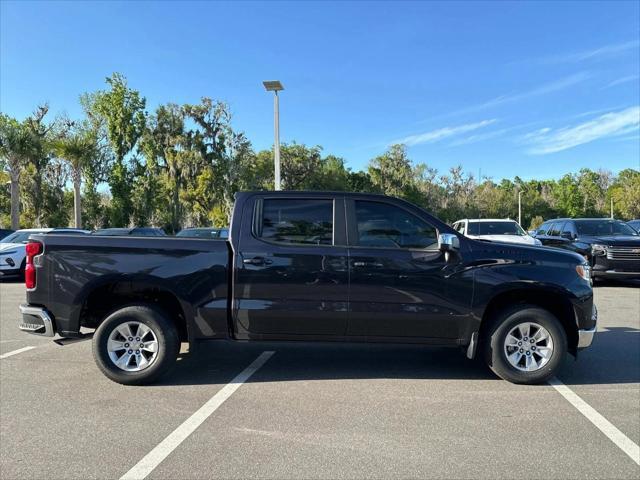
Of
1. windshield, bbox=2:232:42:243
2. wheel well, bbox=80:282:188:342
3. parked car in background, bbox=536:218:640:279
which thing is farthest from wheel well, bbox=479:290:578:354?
windshield, bbox=2:232:42:243

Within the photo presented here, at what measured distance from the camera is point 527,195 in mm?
85438

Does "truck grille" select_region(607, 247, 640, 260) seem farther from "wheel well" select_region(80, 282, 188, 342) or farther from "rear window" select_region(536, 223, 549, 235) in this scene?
"wheel well" select_region(80, 282, 188, 342)

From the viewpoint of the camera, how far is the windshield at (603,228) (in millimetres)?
13609

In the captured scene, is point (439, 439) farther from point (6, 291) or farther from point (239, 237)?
point (6, 291)

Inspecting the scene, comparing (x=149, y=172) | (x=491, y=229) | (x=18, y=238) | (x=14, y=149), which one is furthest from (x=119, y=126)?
(x=491, y=229)

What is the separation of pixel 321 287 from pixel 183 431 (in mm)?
1815

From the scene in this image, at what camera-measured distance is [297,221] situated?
5016 mm

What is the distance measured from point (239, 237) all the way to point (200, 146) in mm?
43632

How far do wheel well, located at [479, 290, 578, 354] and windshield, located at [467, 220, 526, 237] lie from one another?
987 centimetres

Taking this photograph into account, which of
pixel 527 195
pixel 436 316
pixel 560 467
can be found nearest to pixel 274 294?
pixel 436 316

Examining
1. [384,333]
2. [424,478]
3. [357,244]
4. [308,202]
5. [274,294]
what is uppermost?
[308,202]

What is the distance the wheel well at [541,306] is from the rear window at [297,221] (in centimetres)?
186

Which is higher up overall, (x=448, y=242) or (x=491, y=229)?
(x=491, y=229)

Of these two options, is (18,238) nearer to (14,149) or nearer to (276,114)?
(276,114)
